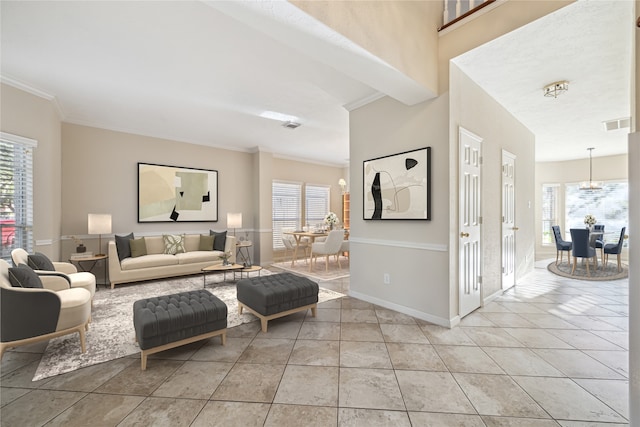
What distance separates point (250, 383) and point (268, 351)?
18.5 inches

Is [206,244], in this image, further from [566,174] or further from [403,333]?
[566,174]

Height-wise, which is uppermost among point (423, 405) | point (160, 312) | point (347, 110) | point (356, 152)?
point (347, 110)

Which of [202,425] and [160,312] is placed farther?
[160,312]

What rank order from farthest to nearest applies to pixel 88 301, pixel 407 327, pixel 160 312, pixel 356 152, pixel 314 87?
1. pixel 356 152
2. pixel 314 87
3. pixel 407 327
4. pixel 88 301
5. pixel 160 312

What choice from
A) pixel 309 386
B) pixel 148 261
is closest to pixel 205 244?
pixel 148 261

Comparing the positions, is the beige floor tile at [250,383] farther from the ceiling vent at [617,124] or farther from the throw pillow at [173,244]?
the ceiling vent at [617,124]

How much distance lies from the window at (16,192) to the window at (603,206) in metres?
11.8

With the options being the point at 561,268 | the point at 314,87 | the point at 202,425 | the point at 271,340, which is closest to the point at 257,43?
the point at 314,87

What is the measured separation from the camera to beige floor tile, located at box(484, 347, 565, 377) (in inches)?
85.8

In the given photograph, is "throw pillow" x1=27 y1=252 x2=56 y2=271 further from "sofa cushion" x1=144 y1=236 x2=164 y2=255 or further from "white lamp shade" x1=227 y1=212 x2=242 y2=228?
"white lamp shade" x1=227 y1=212 x2=242 y2=228

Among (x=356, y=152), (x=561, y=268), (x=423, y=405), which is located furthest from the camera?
(x=561, y=268)

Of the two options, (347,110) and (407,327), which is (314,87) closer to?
(347,110)

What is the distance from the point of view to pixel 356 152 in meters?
4.07

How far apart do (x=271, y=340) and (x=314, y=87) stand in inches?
118
